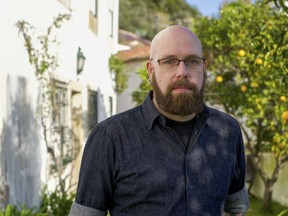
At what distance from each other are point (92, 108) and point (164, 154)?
30.1 feet

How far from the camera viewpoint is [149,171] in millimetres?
2252

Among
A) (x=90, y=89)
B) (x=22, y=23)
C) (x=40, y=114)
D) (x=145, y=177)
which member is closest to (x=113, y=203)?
(x=145, y=177)

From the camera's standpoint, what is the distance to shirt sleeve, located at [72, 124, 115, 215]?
7.39 feet

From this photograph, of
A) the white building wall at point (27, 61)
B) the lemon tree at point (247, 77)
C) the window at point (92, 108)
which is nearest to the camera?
the white building wall at point (27, 61)

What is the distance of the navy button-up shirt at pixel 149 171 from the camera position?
224cm

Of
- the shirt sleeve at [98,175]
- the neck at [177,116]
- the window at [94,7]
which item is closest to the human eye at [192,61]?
the neck at [177,116]

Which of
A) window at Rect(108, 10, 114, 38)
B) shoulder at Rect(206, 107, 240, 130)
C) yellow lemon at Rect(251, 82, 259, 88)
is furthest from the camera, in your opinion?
window at Rect(108, 10, 114, 38)

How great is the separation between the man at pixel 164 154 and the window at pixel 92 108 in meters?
8.43

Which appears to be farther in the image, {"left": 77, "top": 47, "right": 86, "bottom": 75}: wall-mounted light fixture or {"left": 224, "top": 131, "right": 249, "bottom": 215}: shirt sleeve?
{"left": 77, "top": 47, "right": 86, "bottom": 75}: wall-mounted light fixture

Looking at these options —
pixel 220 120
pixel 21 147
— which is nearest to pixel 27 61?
pixel 21 147

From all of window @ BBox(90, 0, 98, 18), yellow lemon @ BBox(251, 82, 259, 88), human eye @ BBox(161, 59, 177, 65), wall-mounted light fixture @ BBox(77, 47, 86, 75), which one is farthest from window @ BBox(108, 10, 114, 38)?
human eye @ BBox(161, 59, 177, 65)

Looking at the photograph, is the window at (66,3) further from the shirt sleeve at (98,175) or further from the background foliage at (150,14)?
the background foliage at (150,14)

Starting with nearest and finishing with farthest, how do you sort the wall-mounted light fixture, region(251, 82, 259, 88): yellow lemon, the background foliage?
1. region(251, 82, 259, 88): yellow lemon
2. the wall-mounted light fixture
3. the background foliage

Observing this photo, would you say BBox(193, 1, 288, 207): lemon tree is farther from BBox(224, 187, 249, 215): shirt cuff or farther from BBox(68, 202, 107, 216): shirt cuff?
BBox(68, 202, 107, 216): shirt cuff
